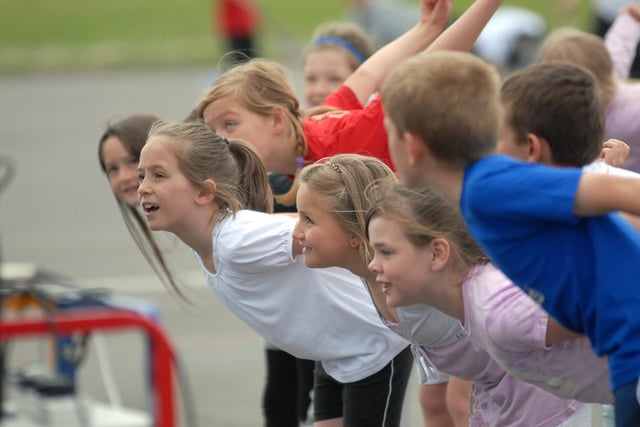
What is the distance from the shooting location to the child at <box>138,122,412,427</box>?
13.9ft

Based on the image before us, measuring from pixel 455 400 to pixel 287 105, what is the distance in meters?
1.31

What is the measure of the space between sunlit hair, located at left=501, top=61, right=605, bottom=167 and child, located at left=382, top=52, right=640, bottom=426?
14.5 inches

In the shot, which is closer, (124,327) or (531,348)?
(124,327)

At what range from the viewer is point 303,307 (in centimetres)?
428

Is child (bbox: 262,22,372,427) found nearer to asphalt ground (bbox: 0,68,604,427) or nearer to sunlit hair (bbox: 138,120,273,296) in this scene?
asphalt ground (bbox: 0,68,604,427)

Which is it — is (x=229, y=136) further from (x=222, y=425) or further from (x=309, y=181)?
(x=222, y=425)

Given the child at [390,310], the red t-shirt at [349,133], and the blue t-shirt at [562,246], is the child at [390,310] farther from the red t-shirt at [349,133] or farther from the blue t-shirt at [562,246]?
the blue t-shirt at [562,246]

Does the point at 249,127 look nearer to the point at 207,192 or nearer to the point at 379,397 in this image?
the point at 207,192

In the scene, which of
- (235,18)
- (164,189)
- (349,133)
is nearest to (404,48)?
(349,133)

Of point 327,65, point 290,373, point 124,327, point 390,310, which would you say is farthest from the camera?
point 327,65

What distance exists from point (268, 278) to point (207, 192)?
39cm

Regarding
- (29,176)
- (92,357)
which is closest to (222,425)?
(92,357)

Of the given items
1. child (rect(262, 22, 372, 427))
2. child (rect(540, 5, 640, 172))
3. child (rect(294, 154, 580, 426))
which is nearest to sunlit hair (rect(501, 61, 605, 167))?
child (rect(294, 154, 580, 426))

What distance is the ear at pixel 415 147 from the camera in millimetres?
2943
